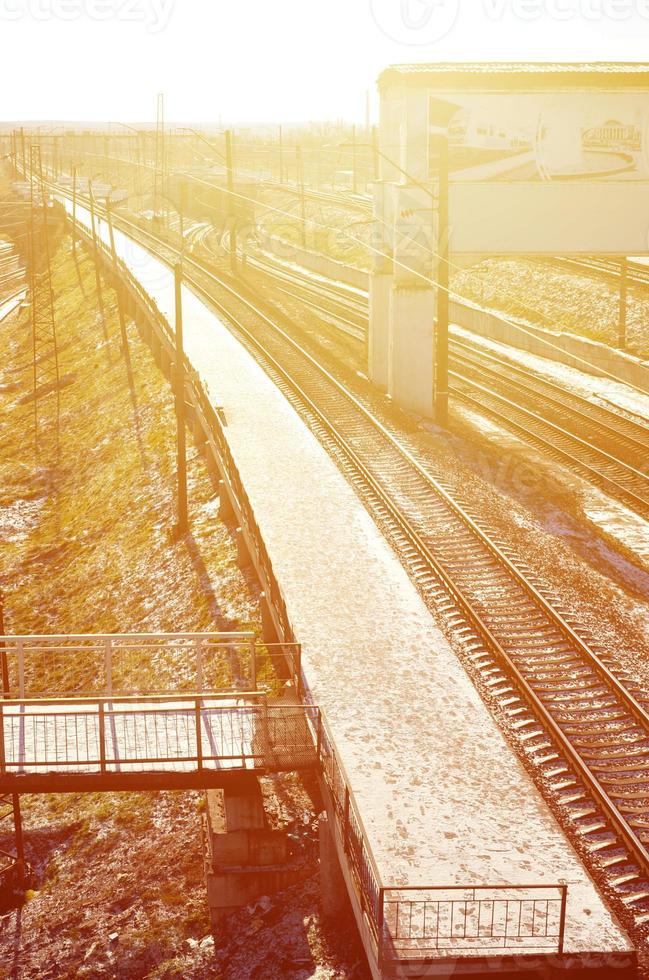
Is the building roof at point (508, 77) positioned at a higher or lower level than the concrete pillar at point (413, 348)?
higher

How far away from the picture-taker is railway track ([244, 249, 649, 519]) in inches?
995

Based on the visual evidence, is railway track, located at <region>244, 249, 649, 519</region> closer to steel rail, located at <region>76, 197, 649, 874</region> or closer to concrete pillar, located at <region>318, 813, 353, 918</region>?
steel rail, located at <region>76, 197, 649, 874</region>

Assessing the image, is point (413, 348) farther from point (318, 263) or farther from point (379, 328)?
point (318, 263)

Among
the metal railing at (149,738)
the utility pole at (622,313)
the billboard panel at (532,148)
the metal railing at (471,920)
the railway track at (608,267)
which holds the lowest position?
the metal railing at (149,738)

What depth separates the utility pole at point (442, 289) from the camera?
92.3 ft

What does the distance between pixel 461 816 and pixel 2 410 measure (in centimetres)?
3865

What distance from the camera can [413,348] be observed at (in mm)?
30672

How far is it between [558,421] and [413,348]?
4662 mm

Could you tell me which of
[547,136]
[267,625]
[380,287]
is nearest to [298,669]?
[267,625]

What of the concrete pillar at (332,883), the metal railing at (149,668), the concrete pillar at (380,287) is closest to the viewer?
the concrete pillar at (332,883)

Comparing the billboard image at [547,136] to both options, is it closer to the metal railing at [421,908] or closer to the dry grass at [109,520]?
the dry grass at [109,520]

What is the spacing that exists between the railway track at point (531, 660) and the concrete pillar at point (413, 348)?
2.98 metres

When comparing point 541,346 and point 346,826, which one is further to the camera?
point 541,346

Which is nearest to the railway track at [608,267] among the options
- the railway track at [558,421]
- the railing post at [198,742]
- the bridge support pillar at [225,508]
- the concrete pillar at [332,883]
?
the railway track at [558,421]
